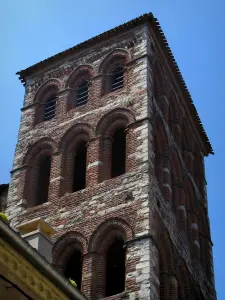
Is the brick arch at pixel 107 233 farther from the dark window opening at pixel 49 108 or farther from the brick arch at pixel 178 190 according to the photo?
the dark window opening at pixel 49 108

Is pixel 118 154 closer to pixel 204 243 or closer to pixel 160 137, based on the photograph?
pixel 160 137

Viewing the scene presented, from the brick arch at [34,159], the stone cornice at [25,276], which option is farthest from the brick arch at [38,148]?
the stone cornice at [25,276]

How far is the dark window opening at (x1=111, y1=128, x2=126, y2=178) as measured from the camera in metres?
25.3

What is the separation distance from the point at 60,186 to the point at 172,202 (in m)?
3.77

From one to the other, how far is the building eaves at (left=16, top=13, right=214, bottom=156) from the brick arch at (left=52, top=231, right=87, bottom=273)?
911 centimetres

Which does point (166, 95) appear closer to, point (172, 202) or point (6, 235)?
point (172, 202)

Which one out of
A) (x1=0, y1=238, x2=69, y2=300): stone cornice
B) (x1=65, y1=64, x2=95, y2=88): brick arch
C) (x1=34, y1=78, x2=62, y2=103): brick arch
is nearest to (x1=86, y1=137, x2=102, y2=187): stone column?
(x1=65, y1=64, x2=95, y2=88): brick arch

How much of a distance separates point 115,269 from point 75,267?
124 cm

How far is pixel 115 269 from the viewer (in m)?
22.5

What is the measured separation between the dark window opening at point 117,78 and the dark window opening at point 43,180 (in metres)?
3.52

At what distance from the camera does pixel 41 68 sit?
29297 mm

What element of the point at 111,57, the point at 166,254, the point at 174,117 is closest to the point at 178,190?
the point at 174,117

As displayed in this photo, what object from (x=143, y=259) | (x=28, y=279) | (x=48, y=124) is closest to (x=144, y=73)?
(x=48, y=124)

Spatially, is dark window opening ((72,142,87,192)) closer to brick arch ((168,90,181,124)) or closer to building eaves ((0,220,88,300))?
brick arch ((168,90,181,124))
